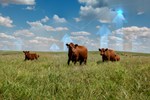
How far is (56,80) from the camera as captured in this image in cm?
1052

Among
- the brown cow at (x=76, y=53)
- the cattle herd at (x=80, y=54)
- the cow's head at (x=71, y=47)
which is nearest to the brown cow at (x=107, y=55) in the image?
the cattle herd at (x=80, y=54)

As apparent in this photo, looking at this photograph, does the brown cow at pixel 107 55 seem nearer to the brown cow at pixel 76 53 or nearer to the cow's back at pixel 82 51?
the cow's back at pixel 82 51

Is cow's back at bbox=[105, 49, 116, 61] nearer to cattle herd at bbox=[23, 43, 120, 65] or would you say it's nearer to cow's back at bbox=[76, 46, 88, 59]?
cattle herd at bbox=[23, 43, 120, 65]

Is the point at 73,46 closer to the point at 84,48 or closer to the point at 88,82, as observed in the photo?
the point at 84,48

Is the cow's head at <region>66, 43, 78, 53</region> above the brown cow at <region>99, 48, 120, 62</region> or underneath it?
above

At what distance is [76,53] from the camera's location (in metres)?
25.1

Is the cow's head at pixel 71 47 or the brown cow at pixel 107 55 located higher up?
the cow's head at pixel 71 47

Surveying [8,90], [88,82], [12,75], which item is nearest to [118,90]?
[88,82]

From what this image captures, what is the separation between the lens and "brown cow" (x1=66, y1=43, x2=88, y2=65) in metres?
24.5

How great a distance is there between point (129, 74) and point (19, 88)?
177 inches

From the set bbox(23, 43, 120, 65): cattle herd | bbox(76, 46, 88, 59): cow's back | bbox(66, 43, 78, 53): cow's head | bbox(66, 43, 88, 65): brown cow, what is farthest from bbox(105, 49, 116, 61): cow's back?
bbox(66, 43, 78, 53): cow's head

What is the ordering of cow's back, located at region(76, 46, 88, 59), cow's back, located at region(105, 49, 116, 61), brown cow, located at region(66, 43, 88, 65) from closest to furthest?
brown cow, located at region(66, 43, 88, 65) → cow's back, located at region(76, 46, 88, 59) → cow's back, located at region(105, 49, 116, 61)

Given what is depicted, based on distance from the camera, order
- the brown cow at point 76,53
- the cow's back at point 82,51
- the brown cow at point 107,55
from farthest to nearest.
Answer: the brown cow at point 107,55, the cow's back at point 82,51, the brown cow at point 76,53

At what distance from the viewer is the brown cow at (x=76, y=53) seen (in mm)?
24544
